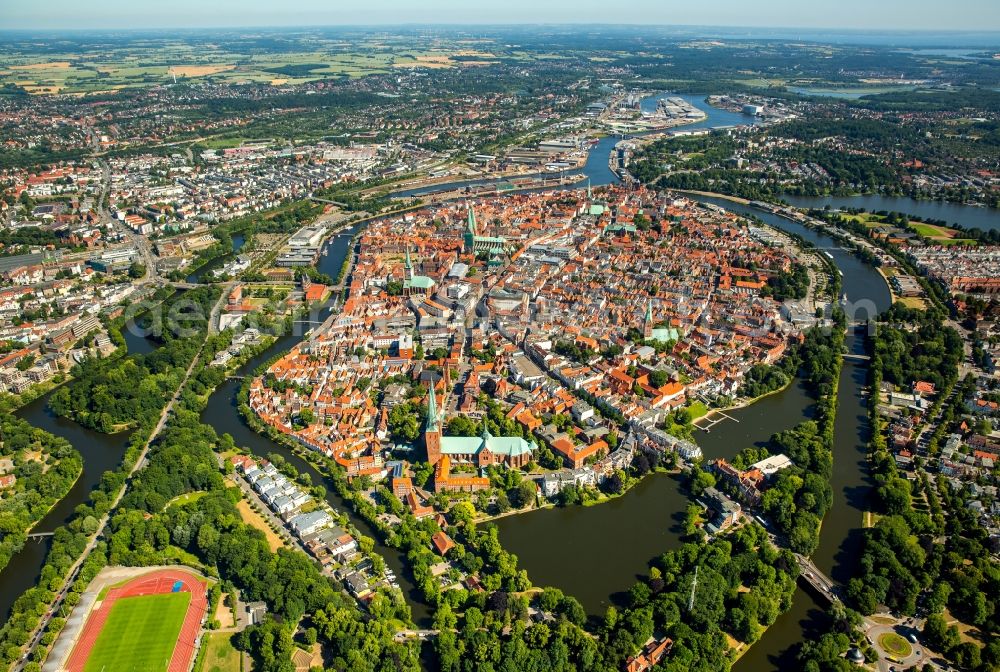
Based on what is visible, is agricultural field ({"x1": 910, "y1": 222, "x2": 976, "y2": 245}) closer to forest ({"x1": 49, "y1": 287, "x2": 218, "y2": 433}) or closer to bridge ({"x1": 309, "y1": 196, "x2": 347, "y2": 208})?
bridge ({"x1": 309, "y1": 196, "x2": 347, "y2": 208})

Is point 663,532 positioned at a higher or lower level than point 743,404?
lower

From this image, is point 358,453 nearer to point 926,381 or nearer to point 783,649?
point 783,649

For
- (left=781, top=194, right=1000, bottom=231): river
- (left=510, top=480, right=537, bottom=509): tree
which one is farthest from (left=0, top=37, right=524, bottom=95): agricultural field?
(left=510, top=480, right=537, bottom=509): tree

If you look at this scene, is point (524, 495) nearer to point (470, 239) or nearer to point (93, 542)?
point (93, 542)

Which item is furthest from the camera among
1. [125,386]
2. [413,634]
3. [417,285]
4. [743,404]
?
[417,285]

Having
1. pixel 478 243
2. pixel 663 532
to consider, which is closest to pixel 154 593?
pixel 663 532

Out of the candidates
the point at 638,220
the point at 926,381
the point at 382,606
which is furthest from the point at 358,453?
the point at 638,220
